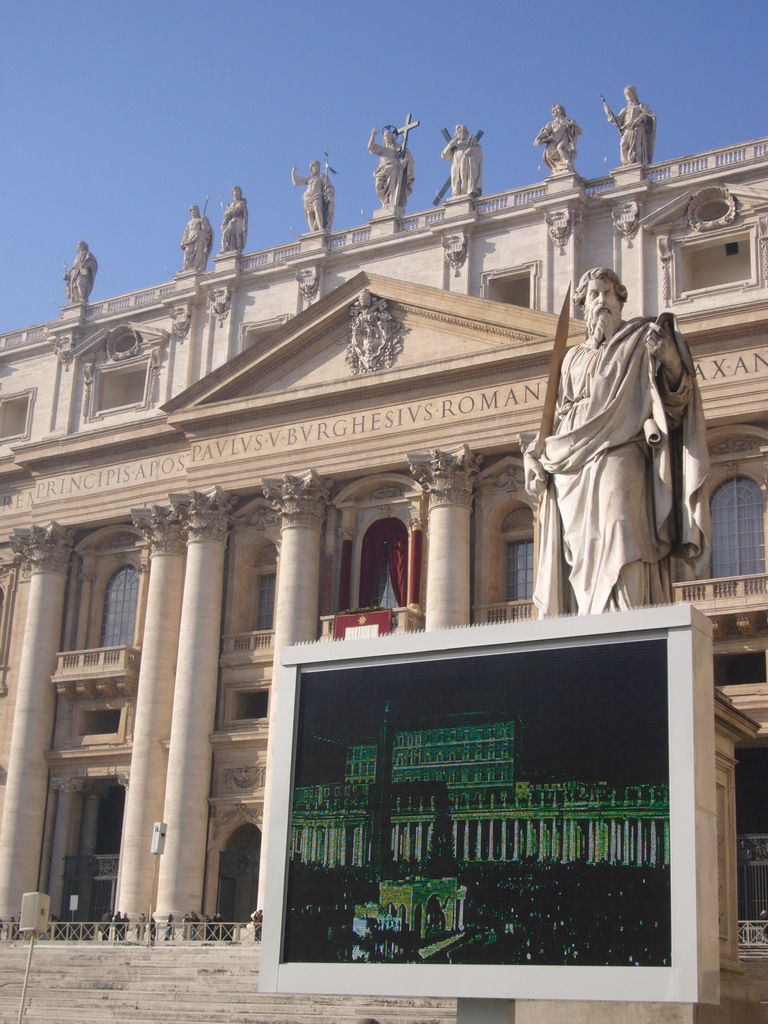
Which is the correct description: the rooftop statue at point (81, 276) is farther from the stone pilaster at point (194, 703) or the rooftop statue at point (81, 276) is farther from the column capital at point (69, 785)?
→ the column capital at point (69, 785)

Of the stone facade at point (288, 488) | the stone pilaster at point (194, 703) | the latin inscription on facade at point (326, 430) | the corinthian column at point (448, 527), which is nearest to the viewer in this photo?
the latin inscription on facade at point (326, 430)

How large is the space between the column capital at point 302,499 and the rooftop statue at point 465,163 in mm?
8814

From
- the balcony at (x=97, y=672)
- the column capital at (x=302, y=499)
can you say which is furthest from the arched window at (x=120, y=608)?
the column capital at (x=302, y=499)

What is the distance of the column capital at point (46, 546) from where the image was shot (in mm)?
42938

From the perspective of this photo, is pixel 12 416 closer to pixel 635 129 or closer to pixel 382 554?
pixel 382 554

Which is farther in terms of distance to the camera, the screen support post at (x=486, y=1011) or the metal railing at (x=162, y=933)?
the metal railing at (x=162, y=933)

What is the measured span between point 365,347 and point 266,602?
742 centimetres

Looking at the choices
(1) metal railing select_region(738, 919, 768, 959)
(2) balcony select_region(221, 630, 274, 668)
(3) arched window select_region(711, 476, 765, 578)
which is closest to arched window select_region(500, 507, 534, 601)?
(3) arched window select_region(711, 476, 765, 578)

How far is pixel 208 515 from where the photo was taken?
39688mm

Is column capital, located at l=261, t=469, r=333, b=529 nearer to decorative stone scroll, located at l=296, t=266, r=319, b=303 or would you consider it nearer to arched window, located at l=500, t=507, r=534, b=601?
arched window, located at l=500, t=507, r=534, b=601

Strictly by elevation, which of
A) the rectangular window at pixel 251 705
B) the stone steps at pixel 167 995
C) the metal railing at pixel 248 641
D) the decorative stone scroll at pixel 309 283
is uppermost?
the decorative stone scroll at pixel 309 283

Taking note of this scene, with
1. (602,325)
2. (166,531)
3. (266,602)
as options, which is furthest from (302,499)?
(602,325)

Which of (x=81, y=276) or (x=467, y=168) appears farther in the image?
(x=81, y=276)

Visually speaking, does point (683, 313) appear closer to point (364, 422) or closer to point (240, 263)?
point (364, 422)
